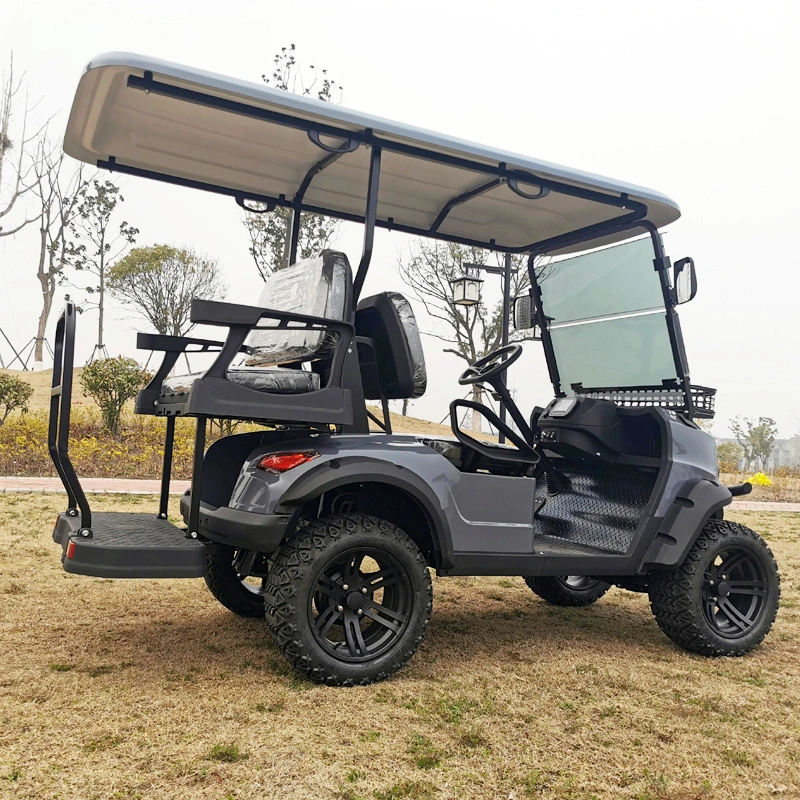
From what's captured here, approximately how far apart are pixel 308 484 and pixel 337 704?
2.62 ft

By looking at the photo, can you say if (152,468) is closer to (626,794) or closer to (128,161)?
(128,161)

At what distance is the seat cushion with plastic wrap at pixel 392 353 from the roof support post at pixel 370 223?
0.63ft

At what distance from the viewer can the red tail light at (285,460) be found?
316 centimetres

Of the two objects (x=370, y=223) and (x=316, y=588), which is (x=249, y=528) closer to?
(x=316, y=588)

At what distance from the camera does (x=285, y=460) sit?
3178 mm

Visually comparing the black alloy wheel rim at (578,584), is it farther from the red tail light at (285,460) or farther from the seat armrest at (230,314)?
the seat armrest at (230,314)

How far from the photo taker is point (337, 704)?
2.94 meters

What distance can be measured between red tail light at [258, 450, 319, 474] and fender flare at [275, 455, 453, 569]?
0.22ft

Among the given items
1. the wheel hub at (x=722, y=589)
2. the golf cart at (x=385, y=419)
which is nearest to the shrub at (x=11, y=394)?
the golf cart at (x=385, y=419)

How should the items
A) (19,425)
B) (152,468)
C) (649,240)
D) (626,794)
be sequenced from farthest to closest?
(19,425)
(152,468)
(649,240)
(626,794)

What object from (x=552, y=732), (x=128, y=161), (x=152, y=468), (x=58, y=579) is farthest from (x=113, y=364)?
(x=552, y=732)

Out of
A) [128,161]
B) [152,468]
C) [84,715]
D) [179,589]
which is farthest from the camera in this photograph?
[152,468]

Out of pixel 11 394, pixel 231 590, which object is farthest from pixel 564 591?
pixel 11 394

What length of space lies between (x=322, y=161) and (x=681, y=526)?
2.41 meters
